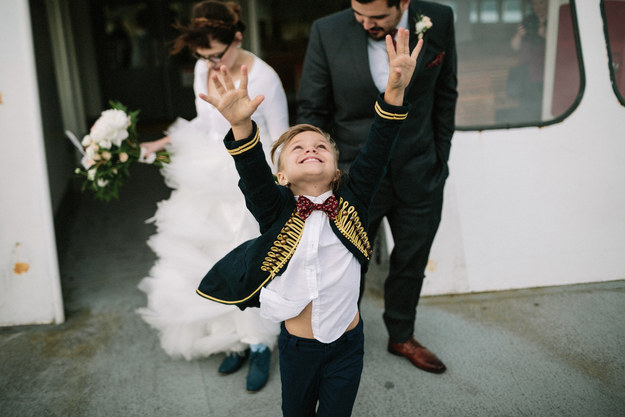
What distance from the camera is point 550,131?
10.2 feet

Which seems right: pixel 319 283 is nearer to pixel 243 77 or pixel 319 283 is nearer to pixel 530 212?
pixel 243 77

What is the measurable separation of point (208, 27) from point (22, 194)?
144 cm

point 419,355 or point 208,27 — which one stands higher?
point 208,27

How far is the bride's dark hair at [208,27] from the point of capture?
2.35 m

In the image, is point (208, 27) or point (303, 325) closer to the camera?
point (303, 325)

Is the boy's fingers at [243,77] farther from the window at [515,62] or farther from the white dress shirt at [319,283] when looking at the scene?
the window at [515,62]

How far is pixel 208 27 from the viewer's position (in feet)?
7.71

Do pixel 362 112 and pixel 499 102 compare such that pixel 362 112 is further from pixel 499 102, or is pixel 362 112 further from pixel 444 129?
pixel 499 102

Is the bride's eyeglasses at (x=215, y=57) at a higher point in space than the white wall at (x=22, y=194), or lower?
A: higher

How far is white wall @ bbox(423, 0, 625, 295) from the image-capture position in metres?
3.10

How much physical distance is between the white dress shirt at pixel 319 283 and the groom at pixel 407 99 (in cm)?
70

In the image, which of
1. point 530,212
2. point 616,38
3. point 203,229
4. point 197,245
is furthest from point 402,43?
point 616,38

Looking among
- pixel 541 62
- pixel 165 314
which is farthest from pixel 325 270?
pixel 541 62

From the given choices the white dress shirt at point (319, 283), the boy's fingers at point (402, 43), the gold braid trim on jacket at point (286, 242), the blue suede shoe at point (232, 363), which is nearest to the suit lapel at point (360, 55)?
the boy's fingers at point (402, 43)
